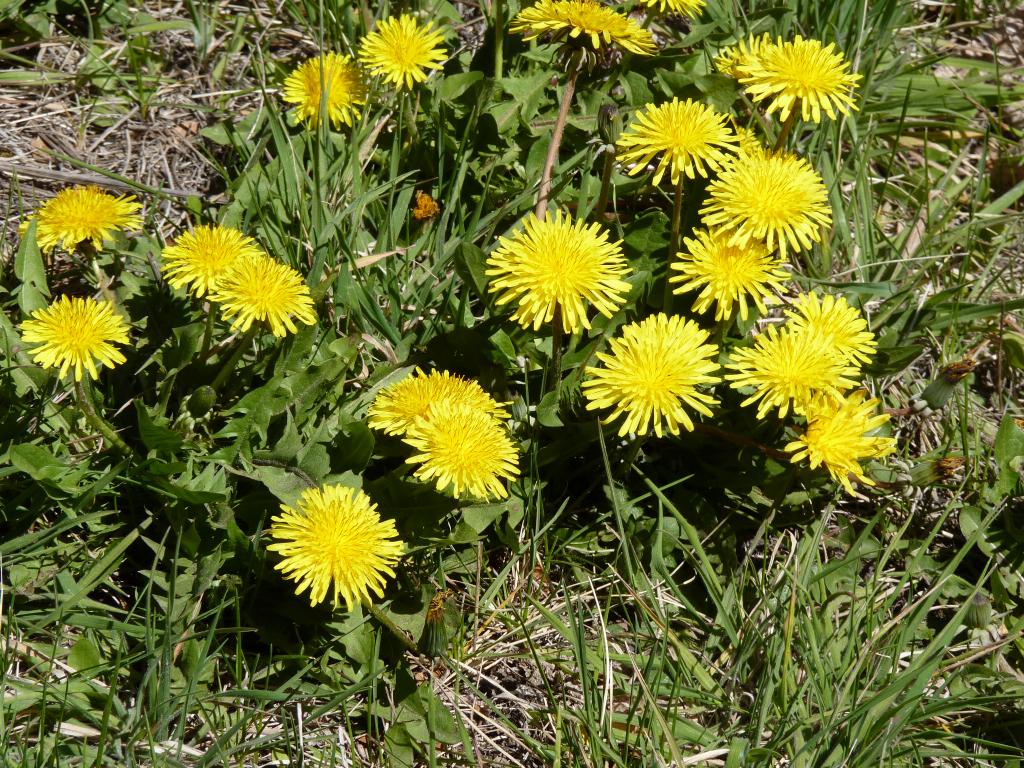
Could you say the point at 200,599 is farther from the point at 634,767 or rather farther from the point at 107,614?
the point at 634,767

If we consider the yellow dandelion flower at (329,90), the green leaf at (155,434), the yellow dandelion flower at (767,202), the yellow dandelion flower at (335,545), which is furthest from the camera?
the yellow dandelion flower at (329,90)

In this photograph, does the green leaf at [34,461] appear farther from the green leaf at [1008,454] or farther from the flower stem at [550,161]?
the green leaf at [1008,454]

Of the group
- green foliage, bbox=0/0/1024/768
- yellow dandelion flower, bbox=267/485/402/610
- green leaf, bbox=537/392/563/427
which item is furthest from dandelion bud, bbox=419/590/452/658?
green leaf, bbox=537/392/563/427

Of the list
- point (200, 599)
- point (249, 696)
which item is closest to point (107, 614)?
point (200, 599)

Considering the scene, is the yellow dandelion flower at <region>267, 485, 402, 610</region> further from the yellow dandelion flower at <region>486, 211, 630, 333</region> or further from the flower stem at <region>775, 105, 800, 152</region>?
the flower stem at <region>775, 105, 800, 152</region>

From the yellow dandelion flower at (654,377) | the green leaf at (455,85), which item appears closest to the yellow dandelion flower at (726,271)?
the yellow dandelion flower at (654,377)

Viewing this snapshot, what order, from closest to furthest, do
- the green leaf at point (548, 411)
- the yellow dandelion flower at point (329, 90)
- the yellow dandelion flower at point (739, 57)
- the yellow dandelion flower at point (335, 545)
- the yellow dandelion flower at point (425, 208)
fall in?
1. the yellow dandelion flower at point (335, 545)
2. the green leaf at point (548, 411)
3. the yellow dandelion flower at point (739, 57)
4. the yellow dandelion flower at point (425, 208)
5. the yellow dandelion flower at point (329, 90)

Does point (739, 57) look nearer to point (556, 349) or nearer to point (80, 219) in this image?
point (556, 349)

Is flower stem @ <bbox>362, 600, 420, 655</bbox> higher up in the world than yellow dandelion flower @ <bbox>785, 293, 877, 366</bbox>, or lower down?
lower down
